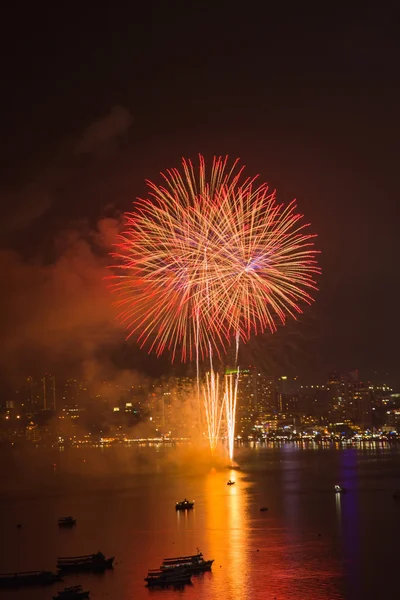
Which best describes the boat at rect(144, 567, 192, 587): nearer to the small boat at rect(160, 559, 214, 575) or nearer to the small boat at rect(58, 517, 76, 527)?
the small boat at rect(160, 559, 214, 575)

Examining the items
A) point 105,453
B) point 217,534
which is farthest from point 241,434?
point 217,534

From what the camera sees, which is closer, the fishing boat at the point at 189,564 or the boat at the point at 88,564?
the fishing boat at the point at 189,564

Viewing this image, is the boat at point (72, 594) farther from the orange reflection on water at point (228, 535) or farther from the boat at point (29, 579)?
the orange reflection on water at point (228, 535)

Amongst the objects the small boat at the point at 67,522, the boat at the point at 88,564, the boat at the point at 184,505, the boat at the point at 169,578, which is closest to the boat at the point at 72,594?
the boat at the point at 169,578

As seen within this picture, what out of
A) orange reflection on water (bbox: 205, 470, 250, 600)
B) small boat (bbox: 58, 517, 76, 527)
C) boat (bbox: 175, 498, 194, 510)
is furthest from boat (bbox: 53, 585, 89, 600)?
boat (bbox: 175, 498, 194, 510)

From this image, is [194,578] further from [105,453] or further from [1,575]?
[105,453]
